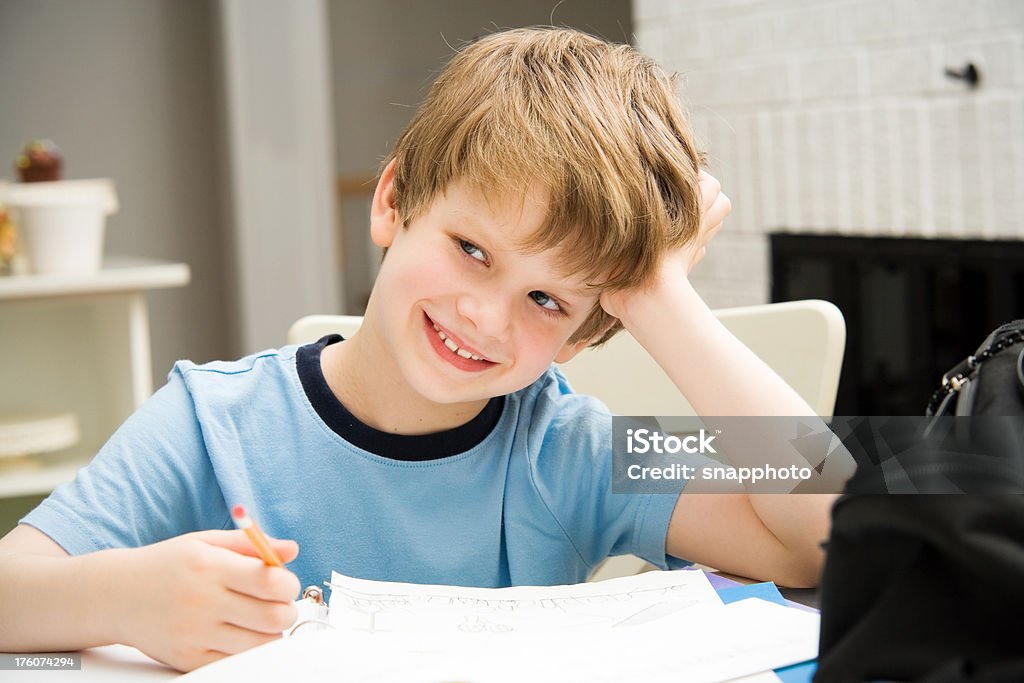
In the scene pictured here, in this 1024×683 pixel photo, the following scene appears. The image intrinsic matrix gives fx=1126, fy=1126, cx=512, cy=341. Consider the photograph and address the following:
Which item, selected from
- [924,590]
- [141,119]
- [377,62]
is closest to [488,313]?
[924,590]

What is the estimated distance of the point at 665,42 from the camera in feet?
8.88

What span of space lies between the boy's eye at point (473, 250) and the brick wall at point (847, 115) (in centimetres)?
137

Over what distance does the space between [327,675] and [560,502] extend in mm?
327

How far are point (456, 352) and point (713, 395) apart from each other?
174mm

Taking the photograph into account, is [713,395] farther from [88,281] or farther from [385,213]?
[88,281]

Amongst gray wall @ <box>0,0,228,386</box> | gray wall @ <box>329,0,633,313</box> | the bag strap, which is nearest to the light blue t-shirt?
the bag strap

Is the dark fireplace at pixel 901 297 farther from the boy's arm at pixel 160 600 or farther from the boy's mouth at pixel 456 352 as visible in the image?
the boy's arm at pixel 160 600

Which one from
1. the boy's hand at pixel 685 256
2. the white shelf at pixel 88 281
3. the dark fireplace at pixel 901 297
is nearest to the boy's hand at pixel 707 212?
the boy's hand at pixel 685 256

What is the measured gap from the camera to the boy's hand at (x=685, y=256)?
2.50 feet

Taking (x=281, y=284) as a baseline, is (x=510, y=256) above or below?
above

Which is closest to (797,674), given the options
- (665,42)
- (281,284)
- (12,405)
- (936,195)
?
(936,195)

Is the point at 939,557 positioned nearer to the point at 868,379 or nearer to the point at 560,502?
the point at 560,502

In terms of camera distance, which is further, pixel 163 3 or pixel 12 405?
pixel 163 3

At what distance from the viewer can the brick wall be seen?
79.4 inches
